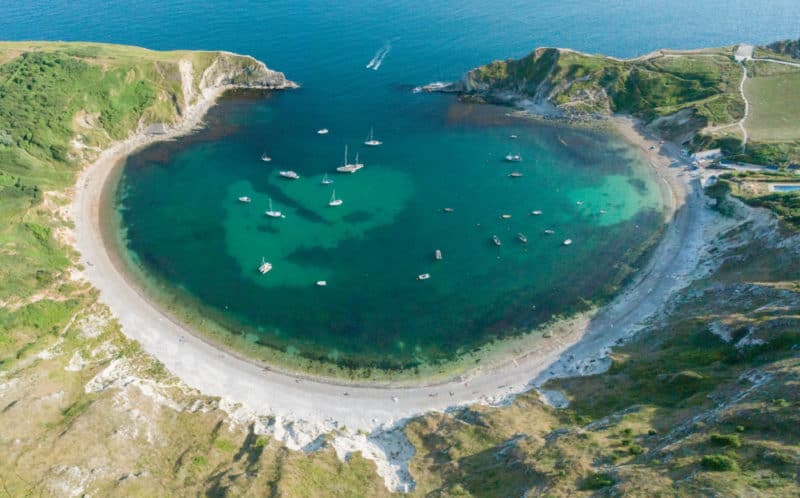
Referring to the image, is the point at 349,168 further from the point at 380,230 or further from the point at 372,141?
the point at 380,230

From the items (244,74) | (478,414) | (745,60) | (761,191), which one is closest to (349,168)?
(244,74)

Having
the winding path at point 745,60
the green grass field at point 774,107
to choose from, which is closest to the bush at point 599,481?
the green grass field at point 774,107

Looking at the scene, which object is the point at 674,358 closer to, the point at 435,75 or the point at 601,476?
the point at 601,476

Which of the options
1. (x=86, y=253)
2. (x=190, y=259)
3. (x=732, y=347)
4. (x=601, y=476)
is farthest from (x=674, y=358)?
(x=86, y=253)

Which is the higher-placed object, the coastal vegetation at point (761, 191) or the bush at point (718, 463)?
the coastal vegetation at point (761, 191)

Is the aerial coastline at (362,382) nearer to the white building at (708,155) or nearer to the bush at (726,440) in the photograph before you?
the white building at (708,155)

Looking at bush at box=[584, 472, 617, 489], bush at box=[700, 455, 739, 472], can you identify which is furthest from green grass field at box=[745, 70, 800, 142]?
bush at box=[584, 472, 617, 489]
